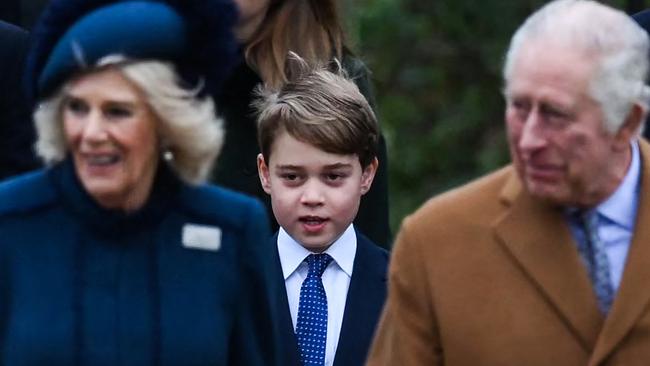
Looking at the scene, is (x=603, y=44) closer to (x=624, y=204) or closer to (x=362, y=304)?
(x=624, y=204)

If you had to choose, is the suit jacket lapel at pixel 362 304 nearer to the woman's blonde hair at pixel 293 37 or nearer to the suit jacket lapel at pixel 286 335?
the suit jacket lapel at pixel 286 335

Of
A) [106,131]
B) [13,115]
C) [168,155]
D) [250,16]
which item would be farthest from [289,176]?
[106,131]

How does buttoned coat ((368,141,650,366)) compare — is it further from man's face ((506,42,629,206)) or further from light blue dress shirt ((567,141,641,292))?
man's face ((506,42,629,206))

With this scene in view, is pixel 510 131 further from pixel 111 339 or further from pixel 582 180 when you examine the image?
pixel 111 339

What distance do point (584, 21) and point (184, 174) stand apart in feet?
3.47

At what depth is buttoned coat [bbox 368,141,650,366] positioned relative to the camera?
521 cm

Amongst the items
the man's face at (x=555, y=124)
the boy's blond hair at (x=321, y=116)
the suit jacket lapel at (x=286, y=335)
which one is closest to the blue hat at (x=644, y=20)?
the boy's blond hair at (x=321, y=116)

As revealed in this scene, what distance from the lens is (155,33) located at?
18.0 feet

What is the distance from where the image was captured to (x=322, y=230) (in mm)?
6496

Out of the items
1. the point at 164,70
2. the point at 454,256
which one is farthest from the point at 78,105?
the point at 454,256

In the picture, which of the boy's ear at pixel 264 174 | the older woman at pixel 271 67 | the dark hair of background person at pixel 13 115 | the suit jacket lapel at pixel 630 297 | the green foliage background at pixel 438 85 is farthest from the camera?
the green foliage background at pixel 438 85

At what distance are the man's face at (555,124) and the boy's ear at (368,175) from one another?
1519 millimetres

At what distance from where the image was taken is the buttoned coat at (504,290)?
521cm

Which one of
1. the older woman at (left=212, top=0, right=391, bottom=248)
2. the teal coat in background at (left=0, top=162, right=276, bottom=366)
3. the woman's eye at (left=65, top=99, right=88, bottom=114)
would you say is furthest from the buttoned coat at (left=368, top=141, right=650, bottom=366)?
the older woman at (left=212, top=0, right=391, bottom=248)
